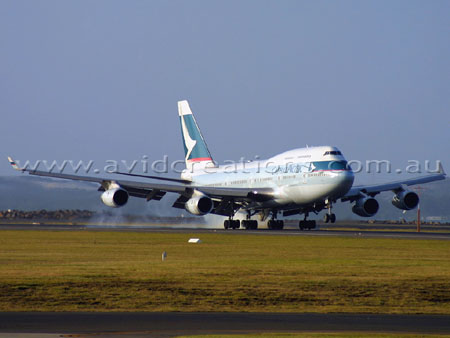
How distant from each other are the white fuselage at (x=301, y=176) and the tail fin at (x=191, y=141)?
350 inches

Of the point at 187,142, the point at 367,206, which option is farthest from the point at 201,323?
the point at 187,142

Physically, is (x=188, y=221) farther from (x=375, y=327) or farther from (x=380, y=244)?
(x=375, y=327)

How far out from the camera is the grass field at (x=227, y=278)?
22875 mm

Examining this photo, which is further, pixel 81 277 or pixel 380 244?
pixel 380 244

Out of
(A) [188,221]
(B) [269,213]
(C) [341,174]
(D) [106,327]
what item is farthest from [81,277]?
(A) [188,221]

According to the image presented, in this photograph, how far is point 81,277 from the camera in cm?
2739

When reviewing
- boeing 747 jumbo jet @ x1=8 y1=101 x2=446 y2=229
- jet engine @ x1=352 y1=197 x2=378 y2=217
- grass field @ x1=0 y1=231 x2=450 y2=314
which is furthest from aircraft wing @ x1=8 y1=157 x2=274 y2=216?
grass field @ x1=0 y1=231 x2=450 y2=314

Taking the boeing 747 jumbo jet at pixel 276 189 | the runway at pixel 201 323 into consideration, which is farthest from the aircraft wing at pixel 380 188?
the runway at pixel 201 323

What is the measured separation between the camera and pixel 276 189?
67688mm

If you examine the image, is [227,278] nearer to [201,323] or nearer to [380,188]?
[201,323]

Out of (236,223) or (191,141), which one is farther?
(191,141)

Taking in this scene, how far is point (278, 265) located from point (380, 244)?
1474 centimetres

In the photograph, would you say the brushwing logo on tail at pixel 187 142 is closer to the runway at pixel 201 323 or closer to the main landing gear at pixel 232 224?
the main landing gear at pixel 232 224

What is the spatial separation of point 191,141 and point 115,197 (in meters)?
20.8
